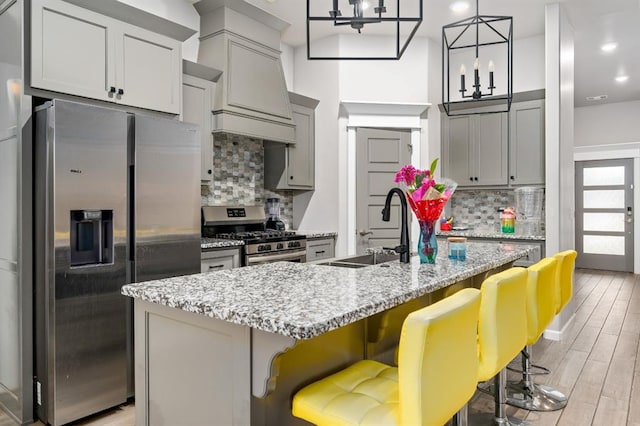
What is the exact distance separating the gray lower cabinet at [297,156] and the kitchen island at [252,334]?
283cm

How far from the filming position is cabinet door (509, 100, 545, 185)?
4797mm

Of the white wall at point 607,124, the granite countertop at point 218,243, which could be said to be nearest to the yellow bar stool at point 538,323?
the granite countertop at point 218,243

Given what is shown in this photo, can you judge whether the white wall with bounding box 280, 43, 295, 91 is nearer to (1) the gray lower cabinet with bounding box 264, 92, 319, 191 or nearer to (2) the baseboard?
(1) the gray lower cabinet with bounding box 264, 92, 319, 191

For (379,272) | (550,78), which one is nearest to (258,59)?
(550,78)

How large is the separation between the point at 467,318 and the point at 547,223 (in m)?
3.27

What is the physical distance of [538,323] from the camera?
93.3 inches

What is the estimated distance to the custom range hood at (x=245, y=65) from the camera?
13.3 ft

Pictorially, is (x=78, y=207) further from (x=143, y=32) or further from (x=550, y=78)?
(x=550, y=78)

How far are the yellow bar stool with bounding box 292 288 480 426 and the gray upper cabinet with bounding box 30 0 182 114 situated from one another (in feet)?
7.97

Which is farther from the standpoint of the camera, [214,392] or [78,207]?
[78,207]

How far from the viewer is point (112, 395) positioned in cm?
276

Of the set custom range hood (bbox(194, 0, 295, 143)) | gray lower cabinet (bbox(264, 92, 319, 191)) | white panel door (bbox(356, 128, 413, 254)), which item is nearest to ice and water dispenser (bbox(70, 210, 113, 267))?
custom range hood (bbox(194, 0, 295, 143))

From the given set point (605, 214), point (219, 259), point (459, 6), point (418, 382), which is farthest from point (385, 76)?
point (605, 214)

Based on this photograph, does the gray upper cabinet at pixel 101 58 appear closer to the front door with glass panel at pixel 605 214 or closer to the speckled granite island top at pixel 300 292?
the speckled granite island top at pixel 300 292
